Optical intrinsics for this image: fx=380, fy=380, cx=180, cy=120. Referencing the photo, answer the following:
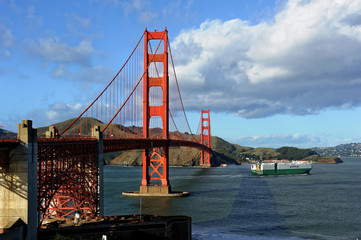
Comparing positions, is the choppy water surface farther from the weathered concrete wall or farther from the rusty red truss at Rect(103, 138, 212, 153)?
the weathered concrete wall

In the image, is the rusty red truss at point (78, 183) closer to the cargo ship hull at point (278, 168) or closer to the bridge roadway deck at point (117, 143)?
the bridge roadway deck at point (117, 143)

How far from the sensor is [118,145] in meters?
43.0

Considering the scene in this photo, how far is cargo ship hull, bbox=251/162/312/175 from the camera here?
108463mm

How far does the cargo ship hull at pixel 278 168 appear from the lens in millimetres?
108463

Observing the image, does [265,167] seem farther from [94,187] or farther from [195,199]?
[94,187]

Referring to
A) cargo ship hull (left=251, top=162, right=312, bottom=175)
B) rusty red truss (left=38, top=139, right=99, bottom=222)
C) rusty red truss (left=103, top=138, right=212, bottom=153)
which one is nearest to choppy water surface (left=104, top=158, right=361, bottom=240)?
rusty red truss (left=38, top=139, right=99, bottom=222)

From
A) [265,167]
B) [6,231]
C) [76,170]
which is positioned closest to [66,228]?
[6,231]

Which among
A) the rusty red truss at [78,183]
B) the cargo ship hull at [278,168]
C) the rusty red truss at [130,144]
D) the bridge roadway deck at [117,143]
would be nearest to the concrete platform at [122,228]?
the rusty red truss at [78,183]

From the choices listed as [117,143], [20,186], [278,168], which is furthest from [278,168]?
[20,186]

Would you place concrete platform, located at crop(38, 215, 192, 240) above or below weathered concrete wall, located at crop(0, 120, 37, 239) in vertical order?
below

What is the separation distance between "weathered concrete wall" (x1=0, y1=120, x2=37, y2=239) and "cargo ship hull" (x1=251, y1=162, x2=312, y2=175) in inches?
3650

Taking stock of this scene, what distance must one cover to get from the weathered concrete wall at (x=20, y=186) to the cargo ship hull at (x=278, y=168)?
9272 centimetres

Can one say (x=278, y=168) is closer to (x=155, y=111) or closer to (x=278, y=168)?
(x=278, y=168)

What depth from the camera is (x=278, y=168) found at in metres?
112
